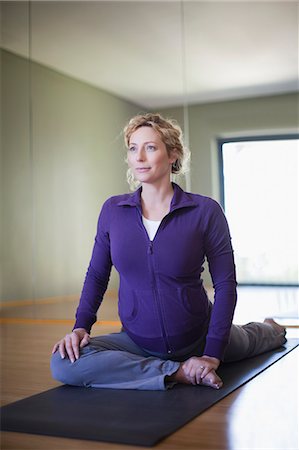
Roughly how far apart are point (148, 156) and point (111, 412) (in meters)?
0.83

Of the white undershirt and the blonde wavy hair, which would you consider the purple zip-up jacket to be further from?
the blonde wavy hair

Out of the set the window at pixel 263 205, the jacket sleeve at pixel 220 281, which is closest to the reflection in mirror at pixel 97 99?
the window at pixel 263 205

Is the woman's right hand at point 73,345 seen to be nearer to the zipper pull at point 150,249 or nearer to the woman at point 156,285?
the woman at point 156,285

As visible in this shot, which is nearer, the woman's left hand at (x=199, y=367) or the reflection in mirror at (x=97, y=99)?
the woman's left hand at (x=199, y=367)

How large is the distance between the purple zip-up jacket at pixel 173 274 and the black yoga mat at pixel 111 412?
0.64 ft

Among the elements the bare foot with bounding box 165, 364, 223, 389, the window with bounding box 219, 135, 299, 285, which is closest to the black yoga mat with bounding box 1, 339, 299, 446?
the bare foot with bounding box 165, 364, 223, 389

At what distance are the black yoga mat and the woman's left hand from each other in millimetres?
41

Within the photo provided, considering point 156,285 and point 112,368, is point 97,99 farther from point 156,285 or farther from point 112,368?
point 112,368

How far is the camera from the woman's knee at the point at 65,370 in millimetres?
1968

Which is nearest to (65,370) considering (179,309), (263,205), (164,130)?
(179,309)

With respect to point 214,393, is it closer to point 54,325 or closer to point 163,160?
point 163,160

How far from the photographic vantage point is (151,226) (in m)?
2.05

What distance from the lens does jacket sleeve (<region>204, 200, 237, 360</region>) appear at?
1951mm

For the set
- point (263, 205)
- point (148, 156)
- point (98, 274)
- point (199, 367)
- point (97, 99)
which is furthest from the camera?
point (97, 99)
